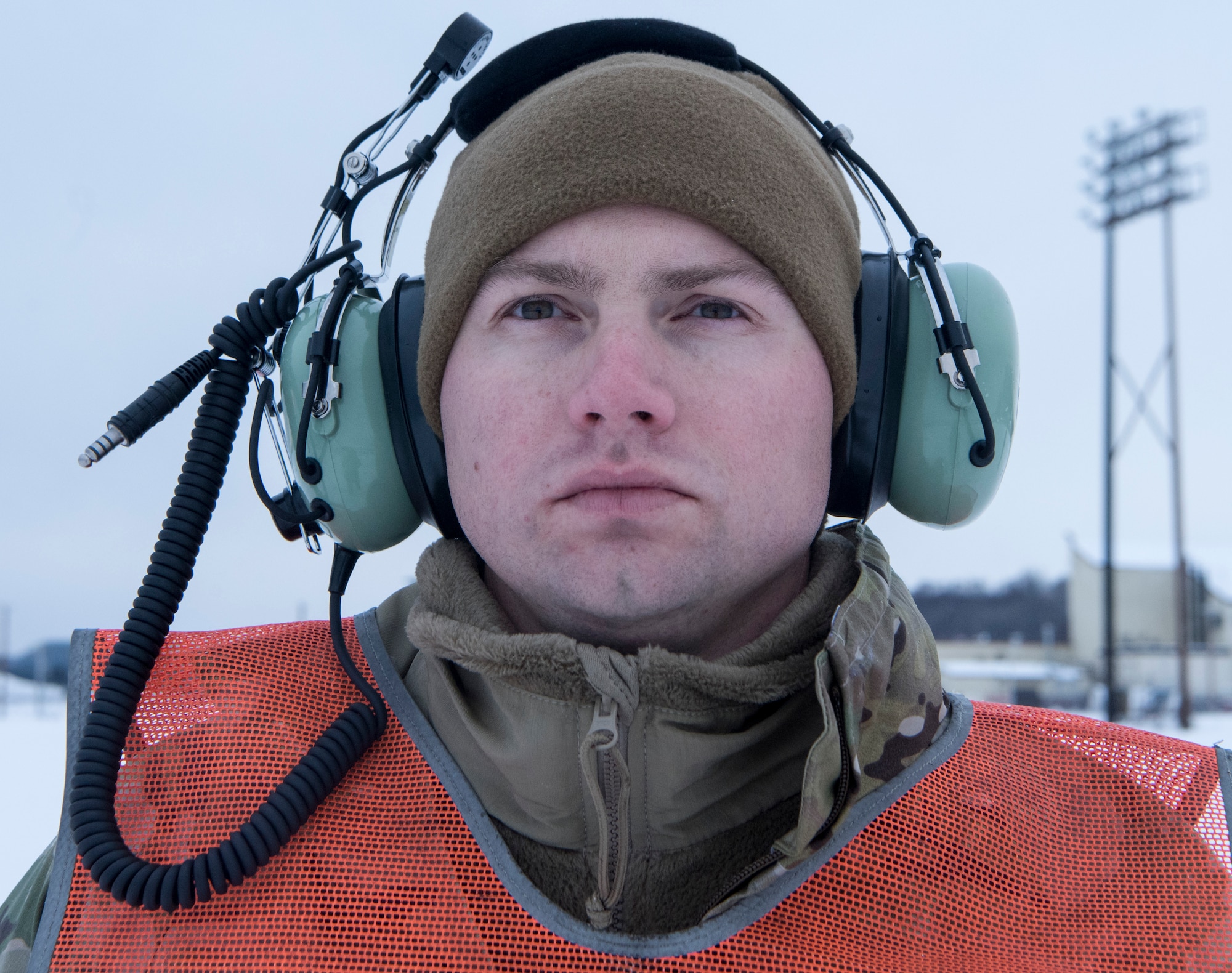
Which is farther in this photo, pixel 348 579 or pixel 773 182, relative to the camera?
pixel 348 579

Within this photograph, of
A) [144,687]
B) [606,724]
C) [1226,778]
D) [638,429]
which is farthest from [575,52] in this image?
[1226,778]

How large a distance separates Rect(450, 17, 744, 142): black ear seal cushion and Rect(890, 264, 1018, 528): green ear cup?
605 millimetres

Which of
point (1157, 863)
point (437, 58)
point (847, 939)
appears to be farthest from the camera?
point (437, 58)

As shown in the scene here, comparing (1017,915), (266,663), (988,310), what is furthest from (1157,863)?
(266,663)

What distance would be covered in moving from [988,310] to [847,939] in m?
1.01

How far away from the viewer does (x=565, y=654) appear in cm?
136

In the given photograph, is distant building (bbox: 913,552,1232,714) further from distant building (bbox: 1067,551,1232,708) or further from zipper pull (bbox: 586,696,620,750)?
zipper pull (bbox: 586,696,620,750)

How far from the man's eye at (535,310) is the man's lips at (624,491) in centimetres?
32

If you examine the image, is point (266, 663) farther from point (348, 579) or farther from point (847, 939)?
point (847, 939)

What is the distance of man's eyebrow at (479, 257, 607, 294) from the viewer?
1.49 meters

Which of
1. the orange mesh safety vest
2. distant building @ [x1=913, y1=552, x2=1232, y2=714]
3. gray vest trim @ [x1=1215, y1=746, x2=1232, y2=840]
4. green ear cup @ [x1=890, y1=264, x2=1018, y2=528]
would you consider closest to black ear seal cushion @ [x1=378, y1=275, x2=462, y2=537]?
the orange mesh safety vest

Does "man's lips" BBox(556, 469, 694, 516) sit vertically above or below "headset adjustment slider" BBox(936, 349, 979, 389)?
below

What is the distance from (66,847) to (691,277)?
1.23 m

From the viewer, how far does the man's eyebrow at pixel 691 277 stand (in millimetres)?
1486
